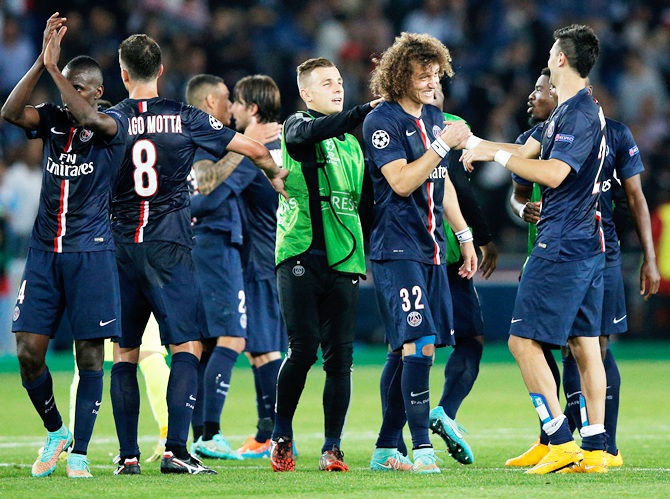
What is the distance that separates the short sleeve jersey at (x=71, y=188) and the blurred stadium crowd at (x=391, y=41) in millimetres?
10141

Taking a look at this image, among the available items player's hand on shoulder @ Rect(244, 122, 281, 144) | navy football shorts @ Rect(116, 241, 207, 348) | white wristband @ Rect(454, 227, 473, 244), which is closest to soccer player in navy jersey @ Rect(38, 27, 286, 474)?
navy football shorts @ Rect(116, 241, 207, 348)

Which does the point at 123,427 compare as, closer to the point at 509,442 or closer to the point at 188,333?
the point at 188,333

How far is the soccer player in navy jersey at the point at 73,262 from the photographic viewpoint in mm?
6746

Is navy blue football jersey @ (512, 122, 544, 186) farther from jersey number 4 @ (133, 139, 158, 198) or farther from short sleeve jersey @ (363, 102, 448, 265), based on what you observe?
jersey number 4 @ (133, 139, 158, 198)

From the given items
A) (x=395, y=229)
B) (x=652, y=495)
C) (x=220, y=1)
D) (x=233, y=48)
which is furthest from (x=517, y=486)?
(x=220, y=1)

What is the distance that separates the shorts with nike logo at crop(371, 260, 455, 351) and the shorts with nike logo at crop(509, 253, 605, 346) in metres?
0.49

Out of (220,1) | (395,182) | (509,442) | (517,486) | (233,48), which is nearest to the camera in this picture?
(517,486)

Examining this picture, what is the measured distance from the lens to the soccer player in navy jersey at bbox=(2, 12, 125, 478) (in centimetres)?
675

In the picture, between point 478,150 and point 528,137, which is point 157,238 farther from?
point 528,137

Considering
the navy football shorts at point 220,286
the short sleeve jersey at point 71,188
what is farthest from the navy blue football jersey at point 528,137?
the short sleeve jersey at point 71,188

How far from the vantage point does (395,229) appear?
702 cm

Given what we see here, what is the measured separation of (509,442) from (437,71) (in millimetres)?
3194

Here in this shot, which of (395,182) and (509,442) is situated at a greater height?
(395,182)

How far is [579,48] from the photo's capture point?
6852 mm
